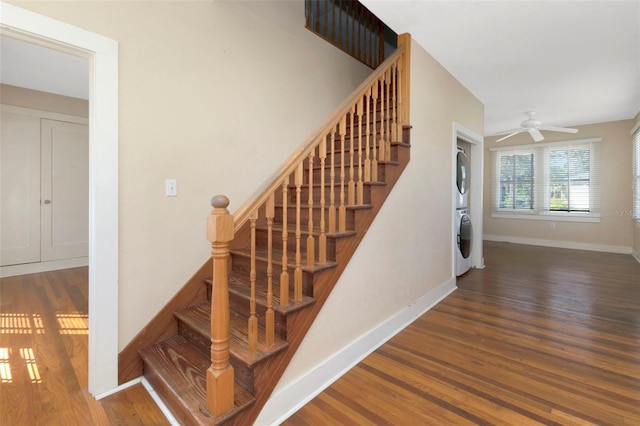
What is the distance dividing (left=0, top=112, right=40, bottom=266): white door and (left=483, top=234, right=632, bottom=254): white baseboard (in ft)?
28.7

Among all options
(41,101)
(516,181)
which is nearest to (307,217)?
(41,101)

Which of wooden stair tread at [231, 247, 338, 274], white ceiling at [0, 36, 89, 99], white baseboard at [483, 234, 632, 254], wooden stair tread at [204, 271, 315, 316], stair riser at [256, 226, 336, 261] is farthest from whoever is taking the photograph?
white baseboard at [483, 234, 632, 254]

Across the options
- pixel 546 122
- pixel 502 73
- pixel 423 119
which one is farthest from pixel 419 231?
pixel 546 122

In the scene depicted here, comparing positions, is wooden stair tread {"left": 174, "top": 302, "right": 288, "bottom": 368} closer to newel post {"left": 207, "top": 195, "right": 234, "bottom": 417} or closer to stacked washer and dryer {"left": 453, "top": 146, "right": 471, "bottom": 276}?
newel post {"left": 207, "top": 195, "right": 234, "bottom": 417}

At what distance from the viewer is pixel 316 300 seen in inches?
68.6

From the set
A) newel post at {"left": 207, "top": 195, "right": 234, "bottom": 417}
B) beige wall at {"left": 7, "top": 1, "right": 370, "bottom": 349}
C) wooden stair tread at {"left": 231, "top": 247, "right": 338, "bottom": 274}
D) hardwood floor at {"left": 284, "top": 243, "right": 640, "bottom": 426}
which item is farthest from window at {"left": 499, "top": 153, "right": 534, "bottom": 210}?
newel post at {"left": 207, "top": 195, "right": 234, "bottom": 417}

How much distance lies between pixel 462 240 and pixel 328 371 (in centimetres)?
288

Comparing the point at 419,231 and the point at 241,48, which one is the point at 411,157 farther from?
the point at 241,48

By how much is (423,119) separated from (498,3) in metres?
0.98

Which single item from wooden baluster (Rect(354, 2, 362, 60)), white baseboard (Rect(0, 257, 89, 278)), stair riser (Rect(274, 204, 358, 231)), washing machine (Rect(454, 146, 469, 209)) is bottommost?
white baseboard (Rect(0, 257, 89, 278))

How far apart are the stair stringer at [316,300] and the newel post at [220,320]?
0.14 m

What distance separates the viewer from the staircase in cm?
131

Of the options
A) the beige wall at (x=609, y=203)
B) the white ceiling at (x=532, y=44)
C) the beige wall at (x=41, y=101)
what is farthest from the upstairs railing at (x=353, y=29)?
the beige wall at (x=609, y=203)

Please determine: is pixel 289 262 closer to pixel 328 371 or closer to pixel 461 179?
pixel 328 371
